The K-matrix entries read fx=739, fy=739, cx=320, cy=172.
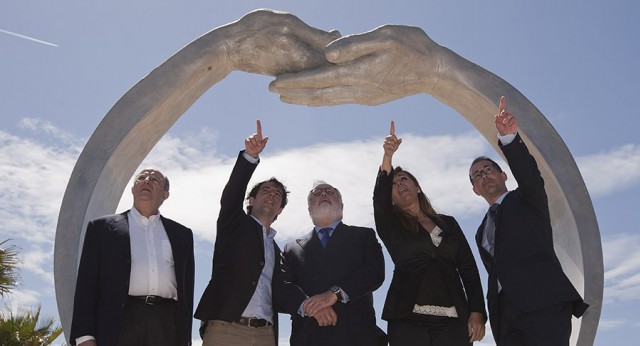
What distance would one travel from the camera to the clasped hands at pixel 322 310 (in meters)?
4.70

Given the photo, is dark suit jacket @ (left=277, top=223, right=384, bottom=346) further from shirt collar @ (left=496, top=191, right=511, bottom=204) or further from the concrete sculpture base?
the concrete sculpture base

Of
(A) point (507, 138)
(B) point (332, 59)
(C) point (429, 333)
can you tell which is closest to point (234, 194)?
(B) point (332, 59)

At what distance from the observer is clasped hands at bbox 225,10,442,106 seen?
18.9 feet

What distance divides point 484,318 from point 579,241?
1.24 metres

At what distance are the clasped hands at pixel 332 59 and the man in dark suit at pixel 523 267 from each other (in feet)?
5.03

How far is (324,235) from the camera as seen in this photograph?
5.17 metres

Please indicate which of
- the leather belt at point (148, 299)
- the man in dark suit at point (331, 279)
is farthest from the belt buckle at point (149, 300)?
the man in dark suit at point (331, 279)

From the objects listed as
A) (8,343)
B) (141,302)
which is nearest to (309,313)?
(141,302)

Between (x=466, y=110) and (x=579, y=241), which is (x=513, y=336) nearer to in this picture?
(x=579, y=241)

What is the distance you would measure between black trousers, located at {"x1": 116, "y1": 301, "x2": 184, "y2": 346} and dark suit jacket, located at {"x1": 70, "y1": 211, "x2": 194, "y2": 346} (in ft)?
0.18

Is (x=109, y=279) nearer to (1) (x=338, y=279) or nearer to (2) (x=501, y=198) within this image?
(1) (x=338, y=279)

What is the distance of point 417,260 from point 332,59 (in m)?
1.74

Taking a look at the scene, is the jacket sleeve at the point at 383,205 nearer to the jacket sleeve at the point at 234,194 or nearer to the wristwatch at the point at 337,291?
the wristwatch at the point at 337,291

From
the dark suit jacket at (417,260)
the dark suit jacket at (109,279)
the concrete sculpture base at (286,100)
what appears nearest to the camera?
the dark suit jacket at (109,279)
